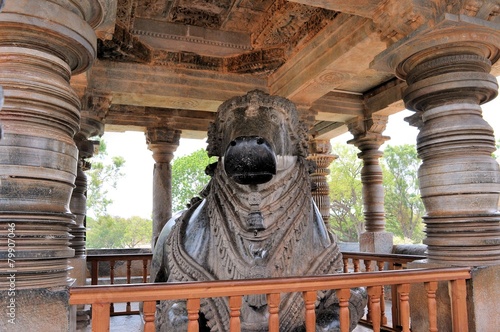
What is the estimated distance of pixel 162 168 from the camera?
868cm

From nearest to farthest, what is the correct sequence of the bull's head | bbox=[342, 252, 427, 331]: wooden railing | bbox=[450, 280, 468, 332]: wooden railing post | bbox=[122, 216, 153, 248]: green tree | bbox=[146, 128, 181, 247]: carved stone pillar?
the bull's head < bbox=[450, 280, 468, 332]: wooden railing post < bbox=[342, 252, 427, 331]: wooden railing < bbox=[146, 128, 181, 247]: carved stone pillar < bbox=[122, 216, 153, 248]: green tree

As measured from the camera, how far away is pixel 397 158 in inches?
1148

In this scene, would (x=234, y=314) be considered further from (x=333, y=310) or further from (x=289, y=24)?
(x=289, y=24)

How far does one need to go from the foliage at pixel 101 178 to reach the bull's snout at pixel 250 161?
79.9 ft

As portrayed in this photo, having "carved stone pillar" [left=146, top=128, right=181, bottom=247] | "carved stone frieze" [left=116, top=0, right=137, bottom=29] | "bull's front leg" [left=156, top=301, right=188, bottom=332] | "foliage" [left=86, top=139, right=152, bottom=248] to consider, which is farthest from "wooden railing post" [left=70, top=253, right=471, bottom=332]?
"foliage" [left=86, top=139, right=152, bottom=248]

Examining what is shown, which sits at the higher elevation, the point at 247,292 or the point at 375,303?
the point at 247,292

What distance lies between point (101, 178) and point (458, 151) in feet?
84.2

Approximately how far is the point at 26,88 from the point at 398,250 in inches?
276

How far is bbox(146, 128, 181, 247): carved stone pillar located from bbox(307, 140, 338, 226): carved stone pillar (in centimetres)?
318

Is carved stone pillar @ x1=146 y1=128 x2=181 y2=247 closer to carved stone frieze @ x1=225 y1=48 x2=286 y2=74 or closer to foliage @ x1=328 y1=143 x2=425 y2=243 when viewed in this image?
carved stone frieze @ x1=225 y1=48 x2=286 y2=74

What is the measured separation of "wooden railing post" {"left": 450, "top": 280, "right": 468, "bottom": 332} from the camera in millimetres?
2795

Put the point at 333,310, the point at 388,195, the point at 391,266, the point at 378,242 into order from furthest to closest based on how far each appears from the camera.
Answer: the point at 388,195, the point at 378,242, the point at 391,266, the point at 333,310

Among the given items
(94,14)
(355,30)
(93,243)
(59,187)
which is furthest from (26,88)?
(93,243)

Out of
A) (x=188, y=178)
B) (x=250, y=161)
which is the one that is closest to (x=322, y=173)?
(x=250, y=161)
